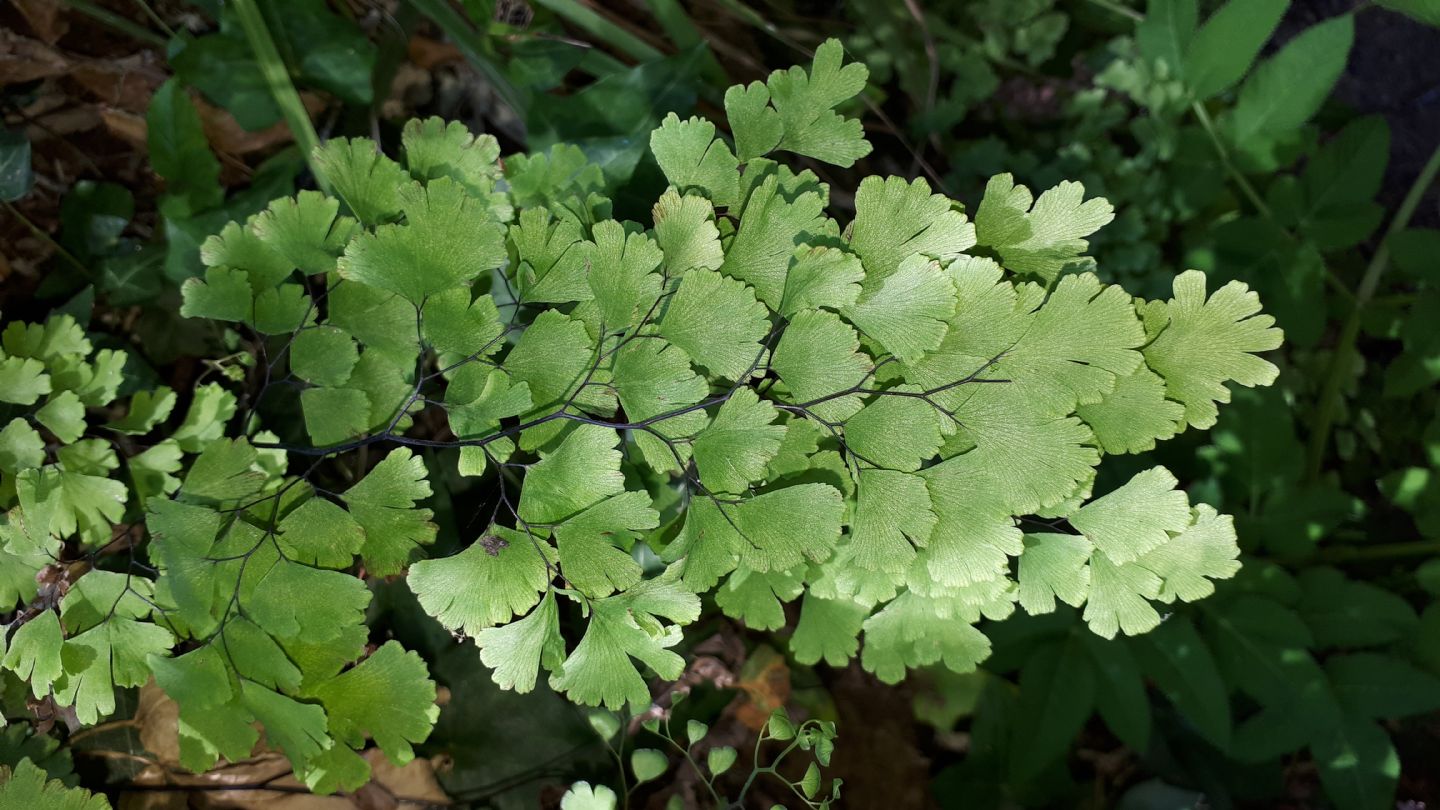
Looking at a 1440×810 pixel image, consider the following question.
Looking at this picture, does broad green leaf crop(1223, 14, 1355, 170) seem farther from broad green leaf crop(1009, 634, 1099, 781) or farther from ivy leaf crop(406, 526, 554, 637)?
ivy leaf crop(406, 526, 554, 637)

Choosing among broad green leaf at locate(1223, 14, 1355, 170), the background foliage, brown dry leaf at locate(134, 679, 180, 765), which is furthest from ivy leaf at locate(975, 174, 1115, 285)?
brown dry leaf at locate(134, 679, 180, 765)

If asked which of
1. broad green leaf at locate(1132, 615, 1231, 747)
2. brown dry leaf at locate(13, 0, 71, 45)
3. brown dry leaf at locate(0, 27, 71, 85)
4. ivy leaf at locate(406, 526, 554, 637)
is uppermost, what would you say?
brown dry leaf at locate(13, 0, 71, 45)

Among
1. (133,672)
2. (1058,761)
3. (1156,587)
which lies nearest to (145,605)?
(133,672)

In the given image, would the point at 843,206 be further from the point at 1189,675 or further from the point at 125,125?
the point at 125,125

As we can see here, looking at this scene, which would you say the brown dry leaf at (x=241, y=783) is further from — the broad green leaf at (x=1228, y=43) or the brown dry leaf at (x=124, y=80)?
the broad green leaf at (x=1228, y=43)

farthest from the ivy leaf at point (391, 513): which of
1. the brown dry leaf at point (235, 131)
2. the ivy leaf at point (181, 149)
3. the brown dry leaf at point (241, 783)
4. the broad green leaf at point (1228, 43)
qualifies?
the broad green leaf at point (1228, 43)

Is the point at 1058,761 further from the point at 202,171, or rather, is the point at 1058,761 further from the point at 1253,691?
the point at 202,171
